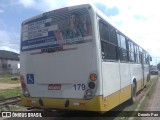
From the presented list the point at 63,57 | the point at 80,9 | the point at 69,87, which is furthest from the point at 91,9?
the point at 69,87

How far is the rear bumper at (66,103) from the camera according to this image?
781cm

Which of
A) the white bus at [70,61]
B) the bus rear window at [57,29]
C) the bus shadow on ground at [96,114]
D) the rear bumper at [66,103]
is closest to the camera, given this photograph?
the rear bumper at [66,103]

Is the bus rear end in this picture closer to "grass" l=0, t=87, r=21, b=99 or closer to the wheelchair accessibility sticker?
the wheelchair accessibility sticker

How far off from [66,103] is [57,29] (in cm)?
212

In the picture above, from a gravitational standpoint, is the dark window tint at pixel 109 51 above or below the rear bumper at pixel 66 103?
above

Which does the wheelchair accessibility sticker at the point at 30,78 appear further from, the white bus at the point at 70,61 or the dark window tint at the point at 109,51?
the dark window tint at the point at 109,51

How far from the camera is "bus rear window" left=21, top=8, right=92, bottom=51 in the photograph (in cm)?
821

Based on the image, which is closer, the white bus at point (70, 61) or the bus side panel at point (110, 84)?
the white bus at point (70, 61)

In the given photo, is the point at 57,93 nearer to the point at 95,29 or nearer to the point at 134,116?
the point at 95,29

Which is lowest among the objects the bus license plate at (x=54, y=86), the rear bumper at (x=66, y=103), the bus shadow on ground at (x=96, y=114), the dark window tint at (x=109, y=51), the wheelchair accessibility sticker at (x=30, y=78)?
the bus shadow on ground at (x=96, y=114)

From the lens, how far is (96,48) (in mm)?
7934

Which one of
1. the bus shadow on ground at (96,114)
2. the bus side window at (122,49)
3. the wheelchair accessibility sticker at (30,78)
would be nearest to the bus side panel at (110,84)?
the bus shadow on ground at (96,114)

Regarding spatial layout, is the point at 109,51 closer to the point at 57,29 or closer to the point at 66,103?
the point at 57,29

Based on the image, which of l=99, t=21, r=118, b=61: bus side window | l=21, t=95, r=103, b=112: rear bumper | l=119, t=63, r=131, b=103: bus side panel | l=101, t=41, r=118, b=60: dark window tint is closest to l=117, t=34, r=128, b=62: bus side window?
l=119, t=63, r=131, b=103: bus side panel
